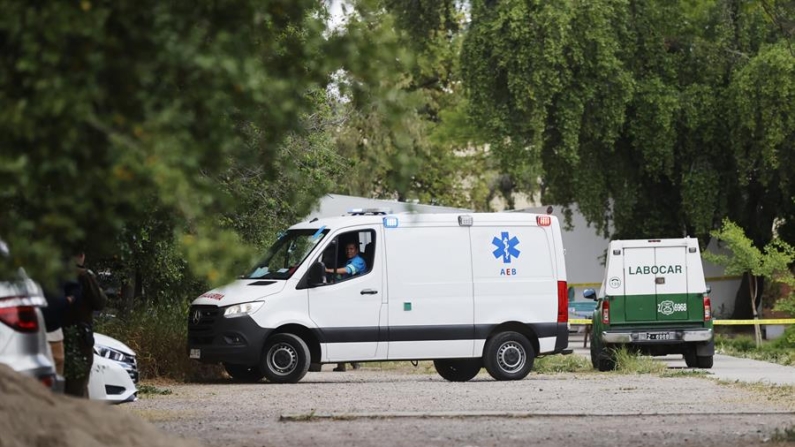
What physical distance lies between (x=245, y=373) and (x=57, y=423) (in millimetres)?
12631

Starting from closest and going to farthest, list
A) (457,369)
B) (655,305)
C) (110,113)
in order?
(110,113) < (457,369) < (655,305)

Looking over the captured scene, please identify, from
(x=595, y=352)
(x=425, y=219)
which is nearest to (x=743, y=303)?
(x=595, y=352)

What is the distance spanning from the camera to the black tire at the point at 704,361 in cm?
2481

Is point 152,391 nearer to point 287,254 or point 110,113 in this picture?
point 287,254

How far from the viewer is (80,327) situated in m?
12.6

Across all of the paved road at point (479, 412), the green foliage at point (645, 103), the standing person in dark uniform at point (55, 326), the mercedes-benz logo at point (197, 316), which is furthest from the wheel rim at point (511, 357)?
the green foliage at point (645, 103)

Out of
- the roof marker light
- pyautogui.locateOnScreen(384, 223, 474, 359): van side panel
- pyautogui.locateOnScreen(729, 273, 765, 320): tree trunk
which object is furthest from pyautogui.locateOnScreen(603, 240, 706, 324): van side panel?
pyautogui.locateOnScreen(729, 273, 765, 320): tree trunk

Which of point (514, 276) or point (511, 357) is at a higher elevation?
point (514, 276)

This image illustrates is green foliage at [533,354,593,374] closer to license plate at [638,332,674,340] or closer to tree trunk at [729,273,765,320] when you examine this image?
license plate at [638,332,674,340]

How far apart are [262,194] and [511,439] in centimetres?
1221

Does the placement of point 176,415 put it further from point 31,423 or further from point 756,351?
point 756,351

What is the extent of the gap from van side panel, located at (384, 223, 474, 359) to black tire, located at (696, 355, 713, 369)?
5446 millimetres

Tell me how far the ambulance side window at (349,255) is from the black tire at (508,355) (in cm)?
212

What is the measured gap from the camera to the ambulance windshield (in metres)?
20.8
